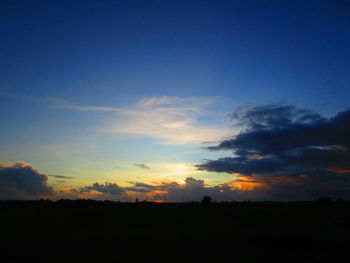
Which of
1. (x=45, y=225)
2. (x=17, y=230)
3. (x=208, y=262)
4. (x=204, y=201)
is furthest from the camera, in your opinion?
(x=204, y=201)

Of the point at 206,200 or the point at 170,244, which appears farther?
the point at 206,200

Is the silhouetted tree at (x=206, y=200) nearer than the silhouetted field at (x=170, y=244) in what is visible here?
No

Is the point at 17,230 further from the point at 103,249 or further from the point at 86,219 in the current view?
the point at 103,249

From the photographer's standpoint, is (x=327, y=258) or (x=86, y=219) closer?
(x=327, y=258)

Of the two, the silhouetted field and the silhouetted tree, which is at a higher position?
the silhouetted tree

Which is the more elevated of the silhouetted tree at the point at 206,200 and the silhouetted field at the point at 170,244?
the silhouetted tree at the point at 206,200

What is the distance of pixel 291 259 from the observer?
65.2 ft

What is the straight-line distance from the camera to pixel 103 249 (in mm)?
22844

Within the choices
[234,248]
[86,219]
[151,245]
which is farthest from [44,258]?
[86,219]

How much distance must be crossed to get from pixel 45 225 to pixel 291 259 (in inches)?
1197

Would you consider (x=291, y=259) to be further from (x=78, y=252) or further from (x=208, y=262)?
(x=78, y=252)

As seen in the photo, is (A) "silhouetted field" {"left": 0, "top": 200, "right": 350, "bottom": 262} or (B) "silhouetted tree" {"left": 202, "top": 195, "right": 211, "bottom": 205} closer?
(A) "silhouetted field" {"left": 0, "top": 200, "right": 350, "bottom": 262}

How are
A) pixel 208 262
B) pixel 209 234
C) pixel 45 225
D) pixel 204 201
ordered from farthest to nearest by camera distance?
pixel 204 201 → pixel 45 225 → pixel 209 234 → pixel 208 262

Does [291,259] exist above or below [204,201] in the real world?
below
